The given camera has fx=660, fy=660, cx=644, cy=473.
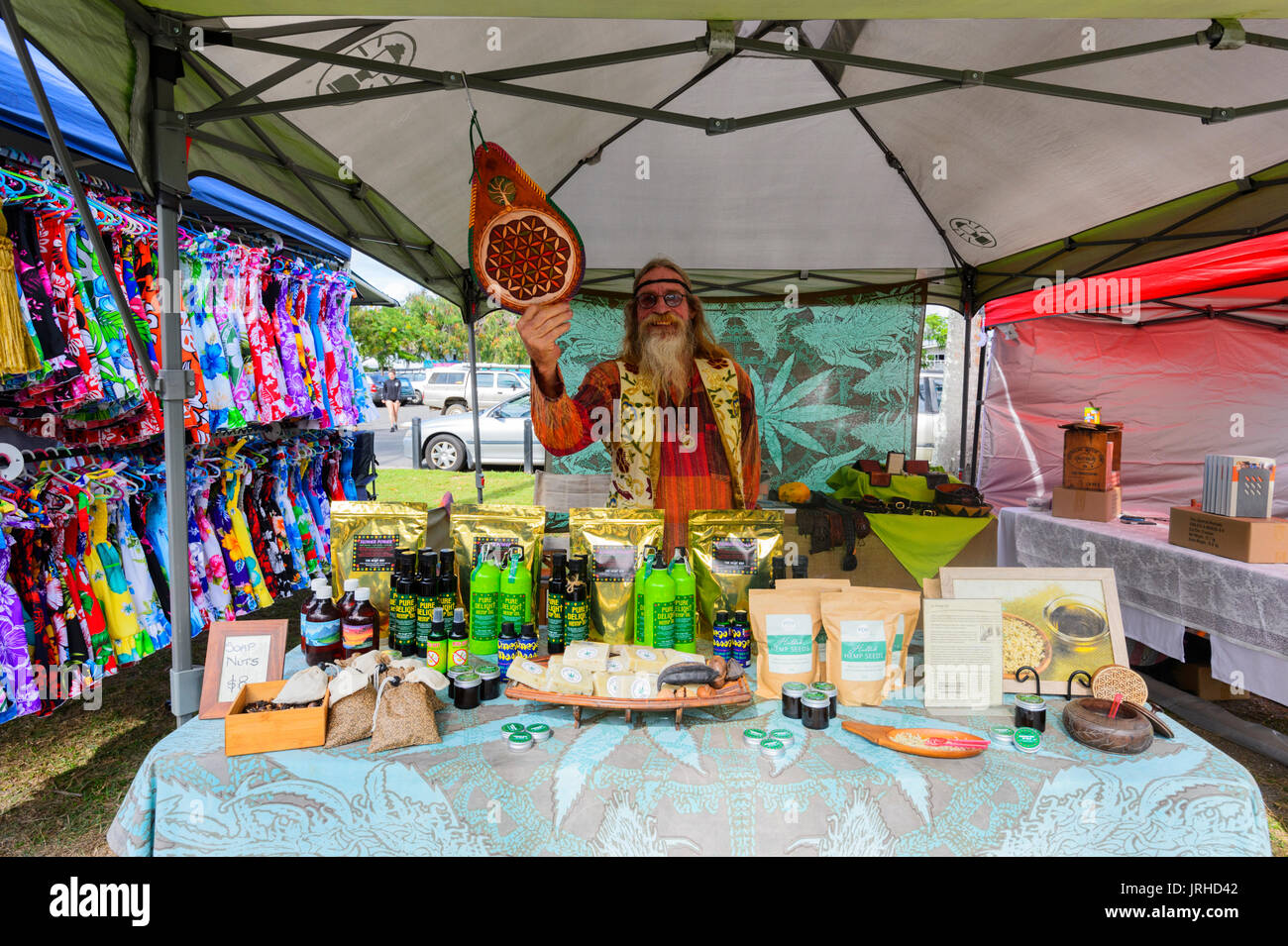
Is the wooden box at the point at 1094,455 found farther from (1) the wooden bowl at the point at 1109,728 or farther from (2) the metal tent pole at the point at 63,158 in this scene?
(2) the metal tent pole at the point at 63,158

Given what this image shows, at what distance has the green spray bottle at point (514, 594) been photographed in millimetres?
1613

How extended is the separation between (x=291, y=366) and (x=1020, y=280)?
4.50 meters

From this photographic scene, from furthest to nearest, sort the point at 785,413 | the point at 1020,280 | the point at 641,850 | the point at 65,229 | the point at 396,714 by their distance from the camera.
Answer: the point at 785,413 → the point at 1020,280 → the point at 65,229 → the point at 396,714 → the point at 641,850

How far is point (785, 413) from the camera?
5.25 meters

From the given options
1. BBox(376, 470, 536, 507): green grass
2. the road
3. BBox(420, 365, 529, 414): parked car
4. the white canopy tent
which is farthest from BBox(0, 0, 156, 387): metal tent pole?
BBox(420, 365, 529, 414): parked car

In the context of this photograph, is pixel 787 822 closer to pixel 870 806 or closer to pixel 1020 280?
pixel 870 806

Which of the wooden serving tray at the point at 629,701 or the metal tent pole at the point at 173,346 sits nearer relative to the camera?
the wooden serving tray at the point at 629,701

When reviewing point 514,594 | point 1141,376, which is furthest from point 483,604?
point 1141,376

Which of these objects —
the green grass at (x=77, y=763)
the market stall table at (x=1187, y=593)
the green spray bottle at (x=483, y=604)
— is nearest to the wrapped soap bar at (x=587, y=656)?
the green spray bottle at (x=483, y=604)

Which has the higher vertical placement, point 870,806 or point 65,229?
point 65,229

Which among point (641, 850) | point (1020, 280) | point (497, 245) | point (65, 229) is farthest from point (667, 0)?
point (1020, 280)

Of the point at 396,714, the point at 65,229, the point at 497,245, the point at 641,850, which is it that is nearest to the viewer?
the point at 641,850

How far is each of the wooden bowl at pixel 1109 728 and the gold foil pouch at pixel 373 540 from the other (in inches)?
62.1

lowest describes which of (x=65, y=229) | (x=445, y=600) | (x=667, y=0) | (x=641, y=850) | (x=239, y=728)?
(x=641, y=850)
